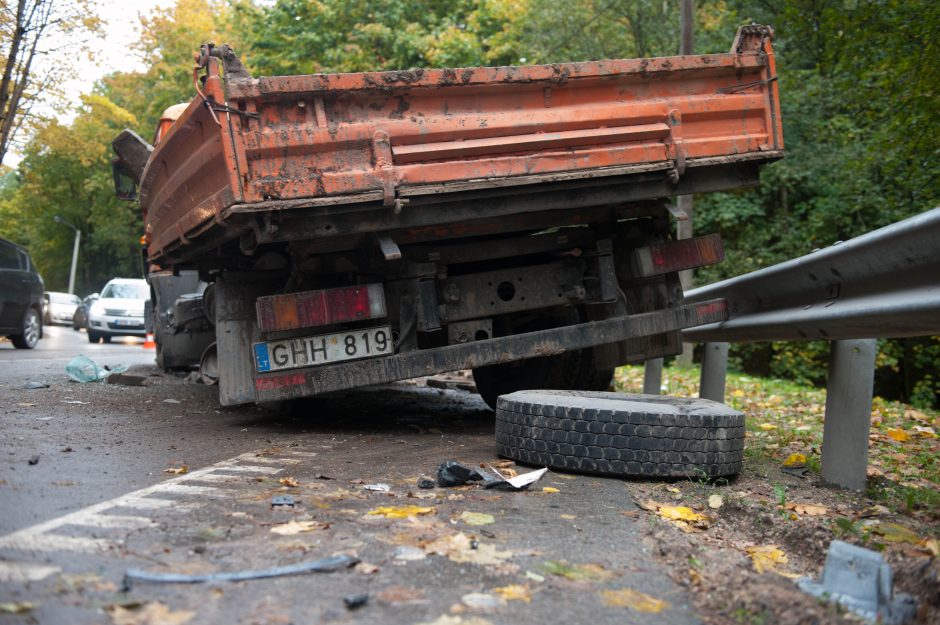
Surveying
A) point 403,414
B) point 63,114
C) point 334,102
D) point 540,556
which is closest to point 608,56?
point 63,114

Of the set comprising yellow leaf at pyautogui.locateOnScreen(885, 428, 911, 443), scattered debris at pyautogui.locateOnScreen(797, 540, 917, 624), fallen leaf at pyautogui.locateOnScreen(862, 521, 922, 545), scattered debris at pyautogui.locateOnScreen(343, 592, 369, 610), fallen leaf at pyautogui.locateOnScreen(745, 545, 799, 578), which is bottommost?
yellow leaf at pyautogui.locateOnScreen(885, 428, 911, 443)

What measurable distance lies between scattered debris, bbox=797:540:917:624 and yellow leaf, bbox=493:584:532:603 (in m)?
0.80

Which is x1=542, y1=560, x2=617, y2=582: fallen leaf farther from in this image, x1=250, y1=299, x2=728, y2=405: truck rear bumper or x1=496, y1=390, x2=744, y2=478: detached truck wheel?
x1=250, y1=299, x2=728, y2=405: truck rear bumper

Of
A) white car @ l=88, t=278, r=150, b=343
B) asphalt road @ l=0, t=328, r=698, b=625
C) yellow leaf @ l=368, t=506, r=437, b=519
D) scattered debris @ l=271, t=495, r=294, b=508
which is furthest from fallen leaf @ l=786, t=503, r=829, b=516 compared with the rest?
white car @ l=88, t=278, r=150, b=343

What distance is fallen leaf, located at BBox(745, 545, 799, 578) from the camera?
280 cm

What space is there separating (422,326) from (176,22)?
30771 mm

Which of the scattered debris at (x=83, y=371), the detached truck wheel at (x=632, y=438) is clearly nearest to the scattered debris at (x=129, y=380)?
the scattered debris at (x=83, y=371)

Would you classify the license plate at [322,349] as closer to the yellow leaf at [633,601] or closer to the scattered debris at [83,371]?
the yellow leaf at [633,601]

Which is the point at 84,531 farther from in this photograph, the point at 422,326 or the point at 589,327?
the point at 589,327

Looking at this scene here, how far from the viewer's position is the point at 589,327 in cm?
581

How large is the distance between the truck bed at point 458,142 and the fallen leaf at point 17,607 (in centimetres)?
287

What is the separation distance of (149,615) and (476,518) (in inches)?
54.0

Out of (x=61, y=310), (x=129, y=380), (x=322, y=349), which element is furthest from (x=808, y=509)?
(x=61, y=310)

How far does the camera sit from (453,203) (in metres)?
5.29
